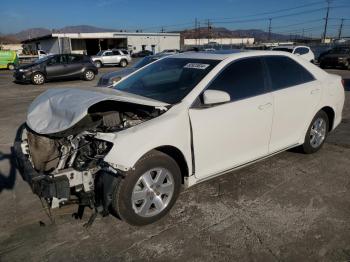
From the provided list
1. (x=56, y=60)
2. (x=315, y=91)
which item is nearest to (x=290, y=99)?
(x=315, y=91)

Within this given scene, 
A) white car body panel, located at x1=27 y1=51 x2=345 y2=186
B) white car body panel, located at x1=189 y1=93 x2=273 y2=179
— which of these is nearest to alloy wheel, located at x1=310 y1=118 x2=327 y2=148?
white car body panel, located at x1=27 y1=51 x2=345 y2=186

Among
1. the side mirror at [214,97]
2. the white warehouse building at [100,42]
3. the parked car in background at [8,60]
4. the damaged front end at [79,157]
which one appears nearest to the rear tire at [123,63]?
the parked car in background at [8,60]

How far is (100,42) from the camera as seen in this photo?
5862cm

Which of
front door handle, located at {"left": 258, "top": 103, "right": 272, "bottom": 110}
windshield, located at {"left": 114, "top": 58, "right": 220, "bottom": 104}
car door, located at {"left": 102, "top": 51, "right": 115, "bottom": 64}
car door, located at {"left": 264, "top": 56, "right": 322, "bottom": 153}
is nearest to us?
windshield, located at {"left": 114, "top": 58, "right": 220, "bottom": 104}

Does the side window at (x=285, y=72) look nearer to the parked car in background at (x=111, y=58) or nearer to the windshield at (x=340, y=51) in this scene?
the windshield at (x=340, y=51)

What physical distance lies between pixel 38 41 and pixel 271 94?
65.0 meters

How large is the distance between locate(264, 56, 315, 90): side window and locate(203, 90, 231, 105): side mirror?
106 centimetres

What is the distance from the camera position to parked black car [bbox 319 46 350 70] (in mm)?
22250

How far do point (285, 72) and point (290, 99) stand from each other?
1.34ft

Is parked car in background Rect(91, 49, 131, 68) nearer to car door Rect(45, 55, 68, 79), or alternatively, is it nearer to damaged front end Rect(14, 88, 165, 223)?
car door Rect(45, 55, 68, 79)

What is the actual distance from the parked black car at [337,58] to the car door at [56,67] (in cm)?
1738

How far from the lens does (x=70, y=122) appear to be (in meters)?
3.13

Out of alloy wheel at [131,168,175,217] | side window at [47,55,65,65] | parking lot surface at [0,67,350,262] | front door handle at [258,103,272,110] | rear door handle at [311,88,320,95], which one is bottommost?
parking lot surface at [0,67,350,262]

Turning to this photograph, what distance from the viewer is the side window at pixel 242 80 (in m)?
3.77
